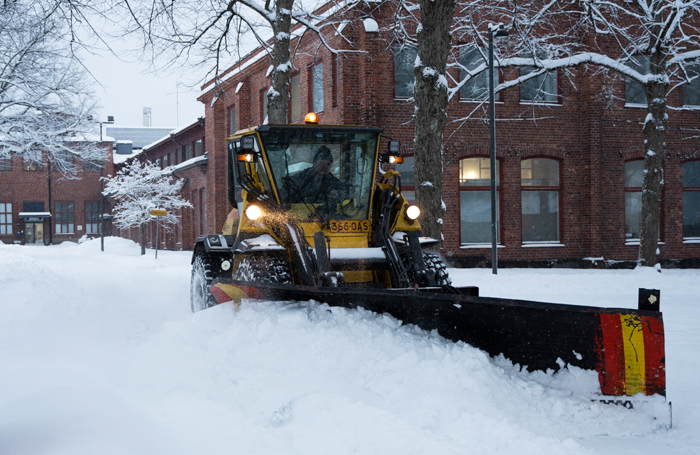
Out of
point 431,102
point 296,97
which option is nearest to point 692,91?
point 296,97

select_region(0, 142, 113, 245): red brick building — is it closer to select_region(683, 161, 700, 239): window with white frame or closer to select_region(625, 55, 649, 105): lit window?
select_region(625, 55, 649, 105): lit window

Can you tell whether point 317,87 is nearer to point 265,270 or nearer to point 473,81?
point 473,81

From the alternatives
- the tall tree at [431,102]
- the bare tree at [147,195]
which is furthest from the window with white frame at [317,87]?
the bare tree at [147,195]

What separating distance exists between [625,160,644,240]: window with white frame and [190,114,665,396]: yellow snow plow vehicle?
14.5 meters

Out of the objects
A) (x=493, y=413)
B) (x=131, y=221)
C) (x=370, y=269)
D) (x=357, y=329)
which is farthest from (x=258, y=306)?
(x=131, y=221)

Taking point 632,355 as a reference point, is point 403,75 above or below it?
above

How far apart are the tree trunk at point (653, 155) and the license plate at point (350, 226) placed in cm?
1068

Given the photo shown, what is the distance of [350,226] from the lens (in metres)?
6.38

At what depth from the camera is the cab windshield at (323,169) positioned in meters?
6.39

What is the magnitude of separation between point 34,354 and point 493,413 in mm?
4067

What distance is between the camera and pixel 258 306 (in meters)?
4.95

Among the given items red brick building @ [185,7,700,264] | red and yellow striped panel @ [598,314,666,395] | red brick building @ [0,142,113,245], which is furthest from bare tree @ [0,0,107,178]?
red brick building @ [0,142,113,245]

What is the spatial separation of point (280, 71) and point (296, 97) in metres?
8.01

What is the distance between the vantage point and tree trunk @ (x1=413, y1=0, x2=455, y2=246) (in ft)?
33.8
